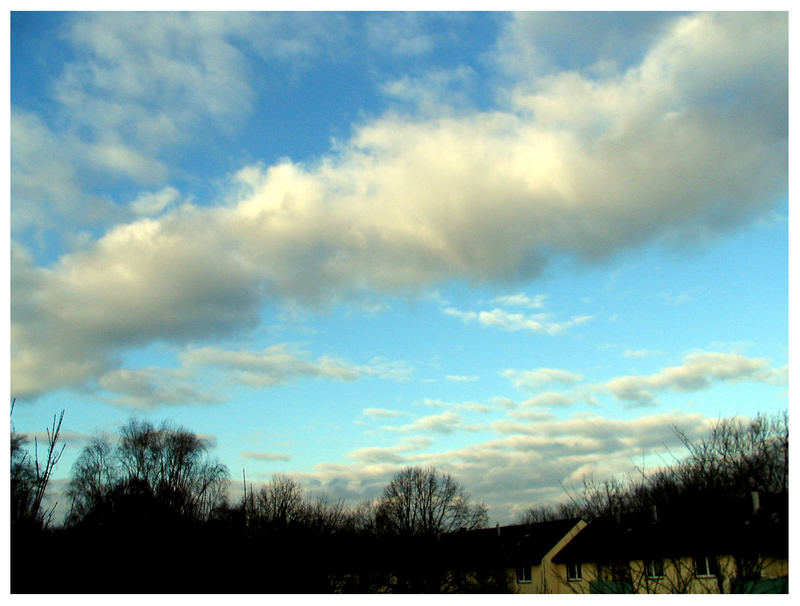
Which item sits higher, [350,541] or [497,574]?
[350,541]

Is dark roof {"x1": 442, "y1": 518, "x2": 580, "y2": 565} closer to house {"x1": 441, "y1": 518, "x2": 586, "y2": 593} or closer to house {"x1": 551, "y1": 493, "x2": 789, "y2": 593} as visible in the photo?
house {"x1": 441, "y1": 518, "x2": 586, "y2": 593}

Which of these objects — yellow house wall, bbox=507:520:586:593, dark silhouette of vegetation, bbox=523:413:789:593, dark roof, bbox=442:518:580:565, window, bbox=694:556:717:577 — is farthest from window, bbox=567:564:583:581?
window, bbox=694:556:717:577

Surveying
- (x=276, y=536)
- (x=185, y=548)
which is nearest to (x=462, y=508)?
(x=276, y=536)

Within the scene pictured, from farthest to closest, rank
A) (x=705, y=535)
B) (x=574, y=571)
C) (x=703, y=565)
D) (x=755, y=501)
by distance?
1. (x=574, y=571)
2. (x=755, y=501)
3. (x=703, y=565)
4. (x=705, y=535)

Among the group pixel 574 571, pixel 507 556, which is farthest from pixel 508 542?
pixel 574 571

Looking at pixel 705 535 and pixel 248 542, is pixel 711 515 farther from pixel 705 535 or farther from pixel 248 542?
pixel 248 542

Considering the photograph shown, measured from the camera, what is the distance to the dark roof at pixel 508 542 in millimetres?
41312

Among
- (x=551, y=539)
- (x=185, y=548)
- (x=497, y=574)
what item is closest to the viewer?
(x=185, y=548)

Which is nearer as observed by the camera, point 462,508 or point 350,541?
point 350,541

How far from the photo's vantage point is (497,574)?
39.7 meters

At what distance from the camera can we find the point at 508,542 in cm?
4850
